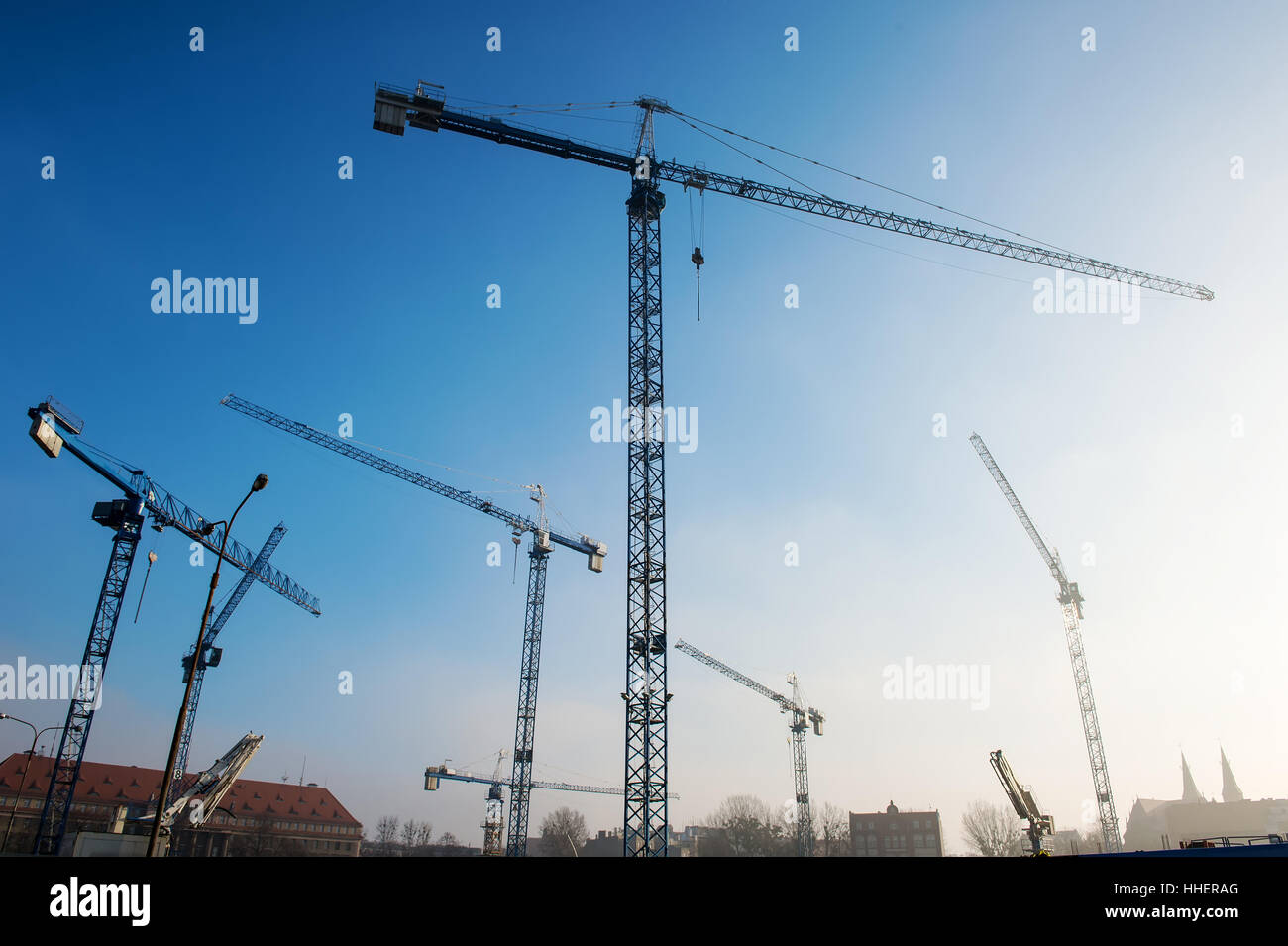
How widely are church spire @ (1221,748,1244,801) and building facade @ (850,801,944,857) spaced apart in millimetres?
89429

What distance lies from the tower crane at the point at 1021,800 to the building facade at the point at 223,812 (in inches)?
2963

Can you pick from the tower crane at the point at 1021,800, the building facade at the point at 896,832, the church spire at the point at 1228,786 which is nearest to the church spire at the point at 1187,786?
the church spire at the point at 1228,786

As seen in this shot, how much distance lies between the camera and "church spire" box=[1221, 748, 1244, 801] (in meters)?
142

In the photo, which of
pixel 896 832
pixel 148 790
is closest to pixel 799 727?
pixel 896 832

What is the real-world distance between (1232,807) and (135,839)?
163343 millimetres

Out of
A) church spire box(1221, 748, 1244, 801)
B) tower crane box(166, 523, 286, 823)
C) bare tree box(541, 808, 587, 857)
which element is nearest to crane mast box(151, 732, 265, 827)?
tower crane box(166, 523, 286, 823)

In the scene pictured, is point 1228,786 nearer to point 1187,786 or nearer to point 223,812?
point 1187,786

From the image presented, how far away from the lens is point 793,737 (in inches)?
3600

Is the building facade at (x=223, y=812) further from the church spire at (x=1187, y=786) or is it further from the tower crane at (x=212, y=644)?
the church spire at (x=1187, y=786)

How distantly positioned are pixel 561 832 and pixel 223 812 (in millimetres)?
59419
